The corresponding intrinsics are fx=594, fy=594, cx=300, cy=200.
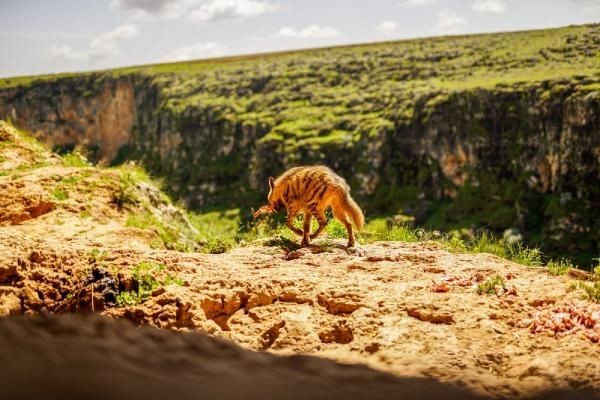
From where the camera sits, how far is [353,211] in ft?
33.2

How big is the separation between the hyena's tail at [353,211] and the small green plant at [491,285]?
118 inches

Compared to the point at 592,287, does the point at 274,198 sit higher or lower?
higher

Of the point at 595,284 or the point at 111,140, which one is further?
the point at 111,140

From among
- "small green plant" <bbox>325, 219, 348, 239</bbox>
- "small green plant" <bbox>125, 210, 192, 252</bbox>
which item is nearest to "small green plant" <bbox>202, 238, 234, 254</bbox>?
"small green plant" <bbox>125, 210, 192, 252</bbox>

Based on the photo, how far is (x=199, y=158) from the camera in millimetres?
126875

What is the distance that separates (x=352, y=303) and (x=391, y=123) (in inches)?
3771

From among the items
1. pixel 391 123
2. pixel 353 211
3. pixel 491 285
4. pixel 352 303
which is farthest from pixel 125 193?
pixel 391 123

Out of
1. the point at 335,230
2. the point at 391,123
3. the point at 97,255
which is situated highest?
the point at 391,123

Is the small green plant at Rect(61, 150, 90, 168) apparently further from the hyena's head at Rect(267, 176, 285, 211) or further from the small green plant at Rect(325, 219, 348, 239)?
the small green plant at Rect(325, 219, 348, 239)

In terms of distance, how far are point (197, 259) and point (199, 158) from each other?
396 ft

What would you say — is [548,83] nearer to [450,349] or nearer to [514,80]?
[514,80]

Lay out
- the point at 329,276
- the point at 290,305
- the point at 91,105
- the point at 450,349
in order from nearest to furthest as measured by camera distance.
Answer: the point at 450,349 < the point at 290,305 < the point at 329,276 < the point at 91,105

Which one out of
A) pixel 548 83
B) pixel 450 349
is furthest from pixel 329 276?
pixel 548 83

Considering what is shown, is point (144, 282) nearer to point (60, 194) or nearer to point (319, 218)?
point (319, 218)
